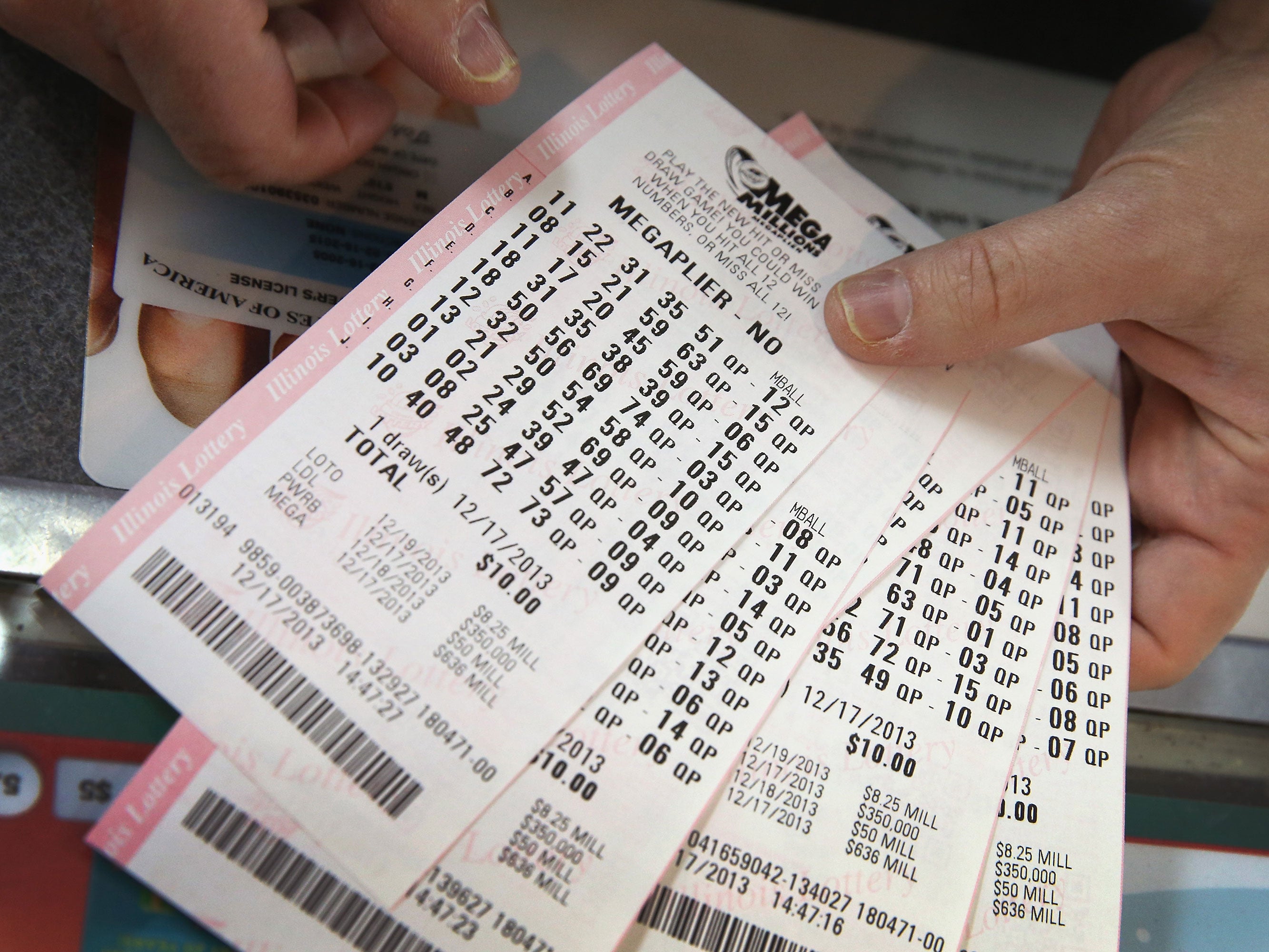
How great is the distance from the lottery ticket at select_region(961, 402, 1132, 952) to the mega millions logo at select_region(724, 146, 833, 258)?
0.27 meters

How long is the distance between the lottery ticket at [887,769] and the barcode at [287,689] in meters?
0.15

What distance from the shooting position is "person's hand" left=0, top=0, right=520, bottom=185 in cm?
41

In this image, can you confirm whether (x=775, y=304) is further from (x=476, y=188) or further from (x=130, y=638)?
(x=130, y=638)

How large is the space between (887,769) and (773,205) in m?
0.34

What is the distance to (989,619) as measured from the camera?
46cm

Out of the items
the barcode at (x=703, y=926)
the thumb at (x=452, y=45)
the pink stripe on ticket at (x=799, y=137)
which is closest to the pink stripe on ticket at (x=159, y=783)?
the barcode at (x=703, y=926)

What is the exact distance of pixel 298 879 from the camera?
0.38 meters

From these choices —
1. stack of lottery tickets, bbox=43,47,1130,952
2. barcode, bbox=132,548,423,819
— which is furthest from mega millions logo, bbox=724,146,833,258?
barcode, bbox=132,548,423,819

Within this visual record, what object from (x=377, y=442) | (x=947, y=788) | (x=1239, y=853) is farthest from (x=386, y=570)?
(x=1239, y=853)

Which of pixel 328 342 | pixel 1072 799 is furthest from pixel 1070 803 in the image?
pixel 328 342

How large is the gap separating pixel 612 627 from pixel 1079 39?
27.2 inches

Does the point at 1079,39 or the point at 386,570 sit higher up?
the point at 1079,39

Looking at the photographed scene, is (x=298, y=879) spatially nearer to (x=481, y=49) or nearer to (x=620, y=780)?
(x=620, y=780)

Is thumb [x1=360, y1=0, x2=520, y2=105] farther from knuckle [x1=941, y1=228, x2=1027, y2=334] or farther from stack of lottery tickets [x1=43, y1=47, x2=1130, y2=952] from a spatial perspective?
knuckle [x1=941, y1=228, x2=1027, y2=334]
